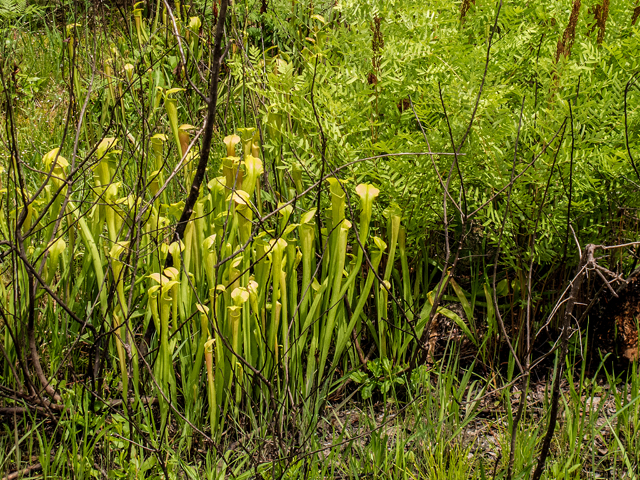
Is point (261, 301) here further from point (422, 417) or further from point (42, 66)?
point (42, 66)

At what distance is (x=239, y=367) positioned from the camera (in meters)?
1.46

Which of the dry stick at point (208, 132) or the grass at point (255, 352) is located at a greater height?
the dry stick at point (208, 132)

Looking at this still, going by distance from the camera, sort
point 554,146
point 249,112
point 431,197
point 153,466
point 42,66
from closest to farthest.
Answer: point 153,466
point 554,146
point 431,197
point 249,112
point 42,66

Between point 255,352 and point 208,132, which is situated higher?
point 208,132

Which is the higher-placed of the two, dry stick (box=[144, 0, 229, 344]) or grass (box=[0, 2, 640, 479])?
dry stick (box=[144, 0, 229, 344])

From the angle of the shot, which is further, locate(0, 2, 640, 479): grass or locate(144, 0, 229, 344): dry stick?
locate(0, 2, 640, 479): grass

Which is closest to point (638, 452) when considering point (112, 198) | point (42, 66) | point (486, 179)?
point (486, 179)

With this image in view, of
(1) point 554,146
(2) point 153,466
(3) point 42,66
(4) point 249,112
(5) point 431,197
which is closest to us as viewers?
(2) point 153,466

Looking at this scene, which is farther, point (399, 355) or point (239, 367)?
point (399, 355)

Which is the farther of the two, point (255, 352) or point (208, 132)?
point (255, 352)

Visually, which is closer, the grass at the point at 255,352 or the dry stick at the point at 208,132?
the dry stick at the point at 208,132

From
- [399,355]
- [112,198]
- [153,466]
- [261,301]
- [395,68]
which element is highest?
[395,68]

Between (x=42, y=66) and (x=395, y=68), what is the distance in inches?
109

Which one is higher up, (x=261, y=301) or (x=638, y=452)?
(x=261, y=301)
